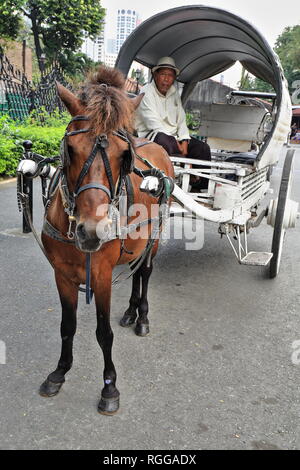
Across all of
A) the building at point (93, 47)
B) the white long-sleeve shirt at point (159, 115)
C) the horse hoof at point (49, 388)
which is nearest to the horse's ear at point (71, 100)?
the horse hoof at point (49, 388)

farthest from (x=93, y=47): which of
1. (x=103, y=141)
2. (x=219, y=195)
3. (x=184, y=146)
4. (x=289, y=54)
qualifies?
(x=103, y=141)

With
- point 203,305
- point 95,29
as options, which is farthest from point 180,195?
point 95,29

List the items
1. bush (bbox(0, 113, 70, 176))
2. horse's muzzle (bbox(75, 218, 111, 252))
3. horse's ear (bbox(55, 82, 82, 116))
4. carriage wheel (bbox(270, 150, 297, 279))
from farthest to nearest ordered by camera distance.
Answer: bush (bbox(0, 113, 70, 176)), carriage wheel (bbox(270, 150, 297, 279)), horse's ear (bbox(55, 82, 82, 116)), horse's muzzle (bbox(75, 218, 111, 252))

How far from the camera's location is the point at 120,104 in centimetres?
205

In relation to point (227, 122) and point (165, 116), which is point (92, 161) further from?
point (227, 122)

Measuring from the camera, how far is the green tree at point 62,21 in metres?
24.6

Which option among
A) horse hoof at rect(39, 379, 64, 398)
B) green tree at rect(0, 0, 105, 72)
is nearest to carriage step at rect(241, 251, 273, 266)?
horse hoof at rect(39, 379, 64, 398)

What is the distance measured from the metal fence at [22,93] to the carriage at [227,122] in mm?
6003

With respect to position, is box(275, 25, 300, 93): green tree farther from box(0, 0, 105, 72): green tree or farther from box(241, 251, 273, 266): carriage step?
box(241, 251, 273, 266): carriage step

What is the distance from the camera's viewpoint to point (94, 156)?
1971 mm

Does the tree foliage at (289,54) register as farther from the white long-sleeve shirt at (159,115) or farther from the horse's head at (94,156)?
the horse's head at (94,156)

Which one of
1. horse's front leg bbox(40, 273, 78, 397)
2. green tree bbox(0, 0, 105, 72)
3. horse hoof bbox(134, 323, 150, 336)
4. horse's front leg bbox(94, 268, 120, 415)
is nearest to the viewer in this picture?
horse's front leg bbox(94, 268, 120, 415)

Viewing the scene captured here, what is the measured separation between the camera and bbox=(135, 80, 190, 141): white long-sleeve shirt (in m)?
4.42

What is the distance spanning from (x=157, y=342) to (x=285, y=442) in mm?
1287
